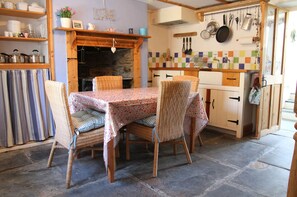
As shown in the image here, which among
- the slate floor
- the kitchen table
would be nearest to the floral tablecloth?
the kitchen table

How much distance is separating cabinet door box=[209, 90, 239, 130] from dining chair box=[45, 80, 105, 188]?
1999 millimetres

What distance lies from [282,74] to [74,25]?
10.4ft

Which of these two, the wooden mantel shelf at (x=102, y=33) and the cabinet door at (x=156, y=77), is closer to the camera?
the wooden mantel shelf at (x=102, y=33)

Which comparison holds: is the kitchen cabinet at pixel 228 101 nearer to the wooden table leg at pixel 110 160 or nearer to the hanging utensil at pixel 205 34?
the hanging utensil at pixel 205 34

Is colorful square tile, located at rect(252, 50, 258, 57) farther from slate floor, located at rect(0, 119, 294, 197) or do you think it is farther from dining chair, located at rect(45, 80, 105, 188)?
dining chair, located at rect(45, 80, 105, 188)

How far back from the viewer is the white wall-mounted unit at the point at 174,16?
4.14m

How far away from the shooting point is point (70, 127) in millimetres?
2021

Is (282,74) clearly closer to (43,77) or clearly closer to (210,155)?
(210,155)

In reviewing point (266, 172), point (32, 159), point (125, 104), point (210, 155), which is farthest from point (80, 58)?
point (266, 172)

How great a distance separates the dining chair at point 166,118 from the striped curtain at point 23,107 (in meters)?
1.43

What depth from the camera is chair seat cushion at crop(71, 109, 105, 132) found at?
6.95ft

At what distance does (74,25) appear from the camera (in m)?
3.21

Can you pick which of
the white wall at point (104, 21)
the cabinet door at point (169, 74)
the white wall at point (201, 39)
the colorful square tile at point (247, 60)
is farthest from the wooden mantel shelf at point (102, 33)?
the colorful square tile at point (247, 60)

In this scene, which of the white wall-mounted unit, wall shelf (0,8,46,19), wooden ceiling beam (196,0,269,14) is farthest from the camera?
the white wall-mounted unit
